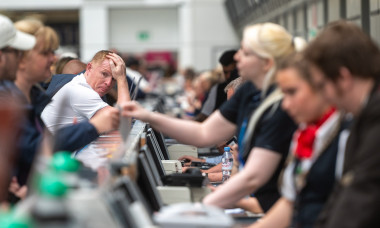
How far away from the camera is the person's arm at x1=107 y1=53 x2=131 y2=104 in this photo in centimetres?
614

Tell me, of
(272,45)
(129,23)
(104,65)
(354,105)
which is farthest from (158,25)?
(354,105)

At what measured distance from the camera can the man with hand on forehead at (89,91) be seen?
6.40 meters

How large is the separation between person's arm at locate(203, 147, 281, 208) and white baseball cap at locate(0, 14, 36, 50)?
1509mm

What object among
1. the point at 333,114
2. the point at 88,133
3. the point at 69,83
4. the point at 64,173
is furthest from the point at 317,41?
the point at 69,83

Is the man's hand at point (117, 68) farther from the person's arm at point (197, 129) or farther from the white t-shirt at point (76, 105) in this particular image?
the person's arm at point (197, 129)

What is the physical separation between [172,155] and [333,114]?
4.53m

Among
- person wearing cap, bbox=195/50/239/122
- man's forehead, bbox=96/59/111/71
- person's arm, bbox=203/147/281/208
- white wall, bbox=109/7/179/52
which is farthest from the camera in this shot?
white wall, bbox=109/7/179/52

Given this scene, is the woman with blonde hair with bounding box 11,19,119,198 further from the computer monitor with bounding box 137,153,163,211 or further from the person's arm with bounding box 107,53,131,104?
the person's arm with bounding box 107,53,131,104

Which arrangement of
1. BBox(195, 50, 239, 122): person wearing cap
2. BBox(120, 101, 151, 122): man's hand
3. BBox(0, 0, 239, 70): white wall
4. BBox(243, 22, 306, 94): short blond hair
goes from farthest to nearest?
BBox(0, 0, 239, 70): white wall → BBox(195, 50, 239, 122): person wearing cap → BBox(120, 101, 151, 122): man's hand → BBox(243, 22, 306, 94): short blond hair

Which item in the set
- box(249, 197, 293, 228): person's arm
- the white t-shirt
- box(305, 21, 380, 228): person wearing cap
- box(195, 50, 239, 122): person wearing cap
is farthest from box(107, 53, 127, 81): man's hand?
box(305, 21, 380, 228): person wearing cap

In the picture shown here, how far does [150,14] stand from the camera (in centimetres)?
3519

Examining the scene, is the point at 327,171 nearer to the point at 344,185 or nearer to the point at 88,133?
the point at 344,185

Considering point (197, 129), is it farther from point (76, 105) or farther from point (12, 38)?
point (76, 105)

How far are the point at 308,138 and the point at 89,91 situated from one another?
10.9ft
